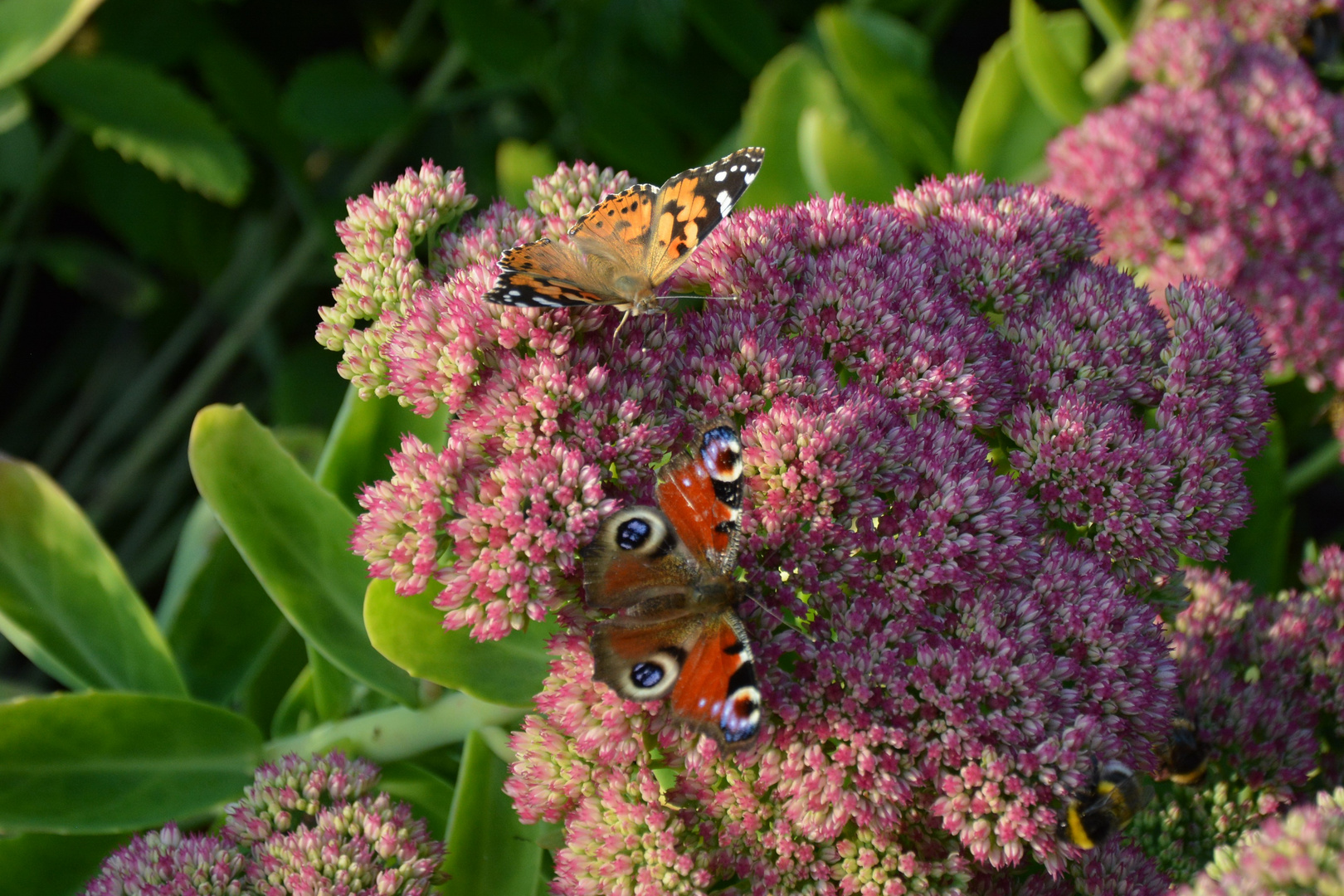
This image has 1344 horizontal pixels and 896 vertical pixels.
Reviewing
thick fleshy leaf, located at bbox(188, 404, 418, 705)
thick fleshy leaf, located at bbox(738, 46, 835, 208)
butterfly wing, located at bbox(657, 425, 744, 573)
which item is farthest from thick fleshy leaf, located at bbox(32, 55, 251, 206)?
butterfly wing, located at bbox(657, 425, 744, 573)

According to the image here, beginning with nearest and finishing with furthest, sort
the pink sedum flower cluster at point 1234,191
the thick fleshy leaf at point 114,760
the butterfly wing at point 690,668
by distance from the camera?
the butterfly wing at point 690,668
the thick fleshy leaf at point 114,760
the pink sedum flower cluster at point 1234,191

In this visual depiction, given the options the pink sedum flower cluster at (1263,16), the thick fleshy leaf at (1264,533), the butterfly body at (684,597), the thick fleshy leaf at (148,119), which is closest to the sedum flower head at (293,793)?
the butterfly body at (684,597)

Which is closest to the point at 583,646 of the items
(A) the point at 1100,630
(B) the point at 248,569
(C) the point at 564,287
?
(C) the point at 564,287

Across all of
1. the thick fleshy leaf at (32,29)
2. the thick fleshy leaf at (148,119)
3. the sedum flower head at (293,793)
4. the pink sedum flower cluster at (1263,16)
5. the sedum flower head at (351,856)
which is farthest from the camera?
the pink sedum flower cluster at (1263,16)

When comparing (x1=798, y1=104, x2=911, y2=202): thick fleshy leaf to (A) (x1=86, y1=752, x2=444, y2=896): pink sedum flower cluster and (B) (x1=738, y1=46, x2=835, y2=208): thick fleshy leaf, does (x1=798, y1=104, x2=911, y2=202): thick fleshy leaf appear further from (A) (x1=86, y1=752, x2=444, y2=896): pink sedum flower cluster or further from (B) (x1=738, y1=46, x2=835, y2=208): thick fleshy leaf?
(A) (x1=86, y1=752, x2=444, y2=896): pink sedum flower cluster

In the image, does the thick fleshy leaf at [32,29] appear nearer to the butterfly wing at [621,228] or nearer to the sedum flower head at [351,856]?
the butterfly wing at [621,228]

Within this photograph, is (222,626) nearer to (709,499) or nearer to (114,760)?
(114,760)
